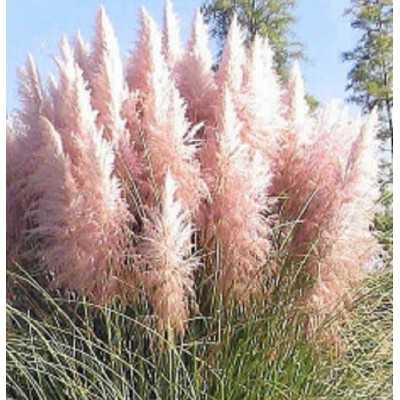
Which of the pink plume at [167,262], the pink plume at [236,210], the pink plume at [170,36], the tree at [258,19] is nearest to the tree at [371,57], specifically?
the tree at [258,19]

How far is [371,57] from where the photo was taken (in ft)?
5.99

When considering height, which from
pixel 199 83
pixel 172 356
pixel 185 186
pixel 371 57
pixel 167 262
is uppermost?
pixel 371 57

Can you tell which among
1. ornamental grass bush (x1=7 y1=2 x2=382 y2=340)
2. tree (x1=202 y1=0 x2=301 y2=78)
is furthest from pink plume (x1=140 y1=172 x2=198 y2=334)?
tree (x1=202 y1=0 x2=301 y2=78)

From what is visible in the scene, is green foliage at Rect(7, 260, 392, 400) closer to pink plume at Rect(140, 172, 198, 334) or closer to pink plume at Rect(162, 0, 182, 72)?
pink plume at Rect(140, 172, 198, 334)

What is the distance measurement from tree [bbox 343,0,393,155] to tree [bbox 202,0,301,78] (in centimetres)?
13

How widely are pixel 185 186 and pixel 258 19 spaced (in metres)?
0.61

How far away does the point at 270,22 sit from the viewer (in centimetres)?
184

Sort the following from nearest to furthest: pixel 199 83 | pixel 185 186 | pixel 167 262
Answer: pixel 167 262
pixel 185 186
pixel 199 83

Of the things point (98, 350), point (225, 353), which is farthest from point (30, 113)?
point (225, 353)

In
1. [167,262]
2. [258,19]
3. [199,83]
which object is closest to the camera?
[167,262]

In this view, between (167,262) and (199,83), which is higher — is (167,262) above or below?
below

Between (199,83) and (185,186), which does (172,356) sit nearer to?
(185,186)

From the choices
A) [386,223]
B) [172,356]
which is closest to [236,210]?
[172,356]

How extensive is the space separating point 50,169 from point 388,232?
63 centimetres
